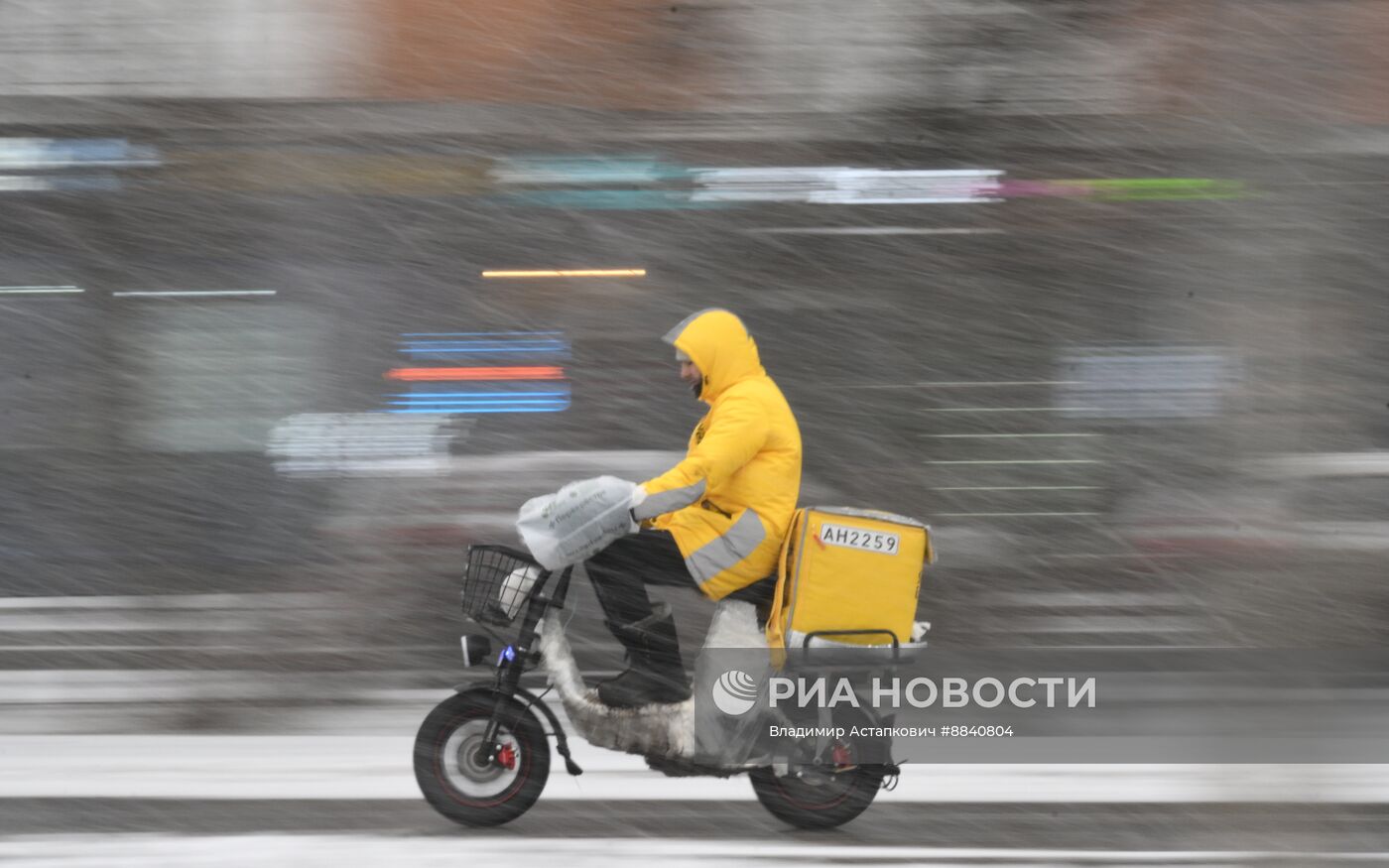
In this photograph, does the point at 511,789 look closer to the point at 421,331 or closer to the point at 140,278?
the point at 421,331

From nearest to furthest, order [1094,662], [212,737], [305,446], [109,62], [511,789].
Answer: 1. [511,789]
2. [212,737]
3. [1094,662]
4. [109,62]
5. [305,446]

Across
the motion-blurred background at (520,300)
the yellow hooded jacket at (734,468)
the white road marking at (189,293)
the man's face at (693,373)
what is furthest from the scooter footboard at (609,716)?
the white road marking at (189,293)

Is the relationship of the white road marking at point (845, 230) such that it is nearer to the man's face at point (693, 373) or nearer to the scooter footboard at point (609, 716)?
the man's face at point (693, 373)

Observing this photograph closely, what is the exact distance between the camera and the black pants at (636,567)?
5066mm

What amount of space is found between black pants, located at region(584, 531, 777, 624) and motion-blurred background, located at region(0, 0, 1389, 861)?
350cm

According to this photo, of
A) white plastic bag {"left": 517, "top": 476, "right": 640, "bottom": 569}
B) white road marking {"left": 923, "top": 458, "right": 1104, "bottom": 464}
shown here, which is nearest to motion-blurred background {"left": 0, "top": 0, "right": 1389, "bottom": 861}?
white road marking {"left": 923, "top": 458, "right": 1104, "bottom": 464}

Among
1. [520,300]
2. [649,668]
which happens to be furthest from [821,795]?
[520,300]

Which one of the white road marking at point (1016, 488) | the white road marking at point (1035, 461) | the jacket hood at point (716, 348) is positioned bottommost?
the white road marking at point (1016, 488)

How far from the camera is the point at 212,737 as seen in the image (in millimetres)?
7164

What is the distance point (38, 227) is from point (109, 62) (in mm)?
1299

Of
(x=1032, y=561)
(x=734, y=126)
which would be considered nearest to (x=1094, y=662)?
(x=1032, y=561)

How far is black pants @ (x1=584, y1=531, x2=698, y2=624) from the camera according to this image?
5.07 metres

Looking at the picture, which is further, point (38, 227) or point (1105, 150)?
point (38, 227)

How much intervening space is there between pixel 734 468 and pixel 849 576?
498mm
